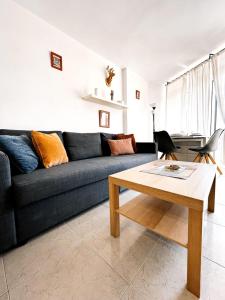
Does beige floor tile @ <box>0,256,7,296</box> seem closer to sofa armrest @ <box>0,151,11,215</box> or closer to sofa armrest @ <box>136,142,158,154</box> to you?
sofa armrest @ <box>0,151,11,215</box>

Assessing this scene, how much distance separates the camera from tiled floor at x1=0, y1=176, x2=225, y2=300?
0.64 meters

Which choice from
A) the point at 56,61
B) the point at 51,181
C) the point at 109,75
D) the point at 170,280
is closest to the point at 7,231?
the point at 51,181

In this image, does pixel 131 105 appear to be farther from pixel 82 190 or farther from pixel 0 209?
pixel 0 209

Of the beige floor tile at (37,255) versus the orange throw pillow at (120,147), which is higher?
the orange throw pillow at (120,147)

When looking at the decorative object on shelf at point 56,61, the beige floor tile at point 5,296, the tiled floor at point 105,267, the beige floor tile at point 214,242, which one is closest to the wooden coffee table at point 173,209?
the tiled floor at point 105,267

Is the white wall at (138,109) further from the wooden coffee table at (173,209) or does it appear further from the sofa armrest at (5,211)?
the sofa armrest at (5,211)

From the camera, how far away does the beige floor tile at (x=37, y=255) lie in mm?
740

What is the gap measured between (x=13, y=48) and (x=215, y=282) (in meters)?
2.59

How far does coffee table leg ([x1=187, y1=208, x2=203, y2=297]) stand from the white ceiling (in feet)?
7.42

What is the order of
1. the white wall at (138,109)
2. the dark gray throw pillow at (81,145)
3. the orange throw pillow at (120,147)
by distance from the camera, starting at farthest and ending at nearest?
the white wall at (138,109)
the orange throw pillow at (120,147)
the dark gray throw pillow at (81,145)

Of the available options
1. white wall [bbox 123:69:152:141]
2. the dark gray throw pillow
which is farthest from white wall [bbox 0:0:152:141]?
white wall [bbox 123:69:152:141]

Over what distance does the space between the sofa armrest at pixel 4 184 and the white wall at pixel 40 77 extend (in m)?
0.98

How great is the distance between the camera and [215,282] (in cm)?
67

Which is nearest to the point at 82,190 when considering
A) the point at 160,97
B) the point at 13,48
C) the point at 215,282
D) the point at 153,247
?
the point at 153,247
